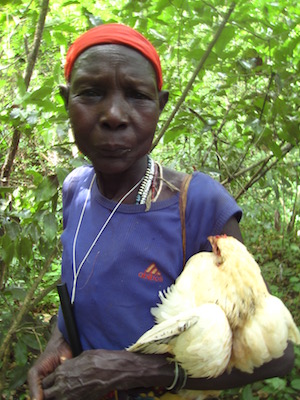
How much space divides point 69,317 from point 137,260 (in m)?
0.30

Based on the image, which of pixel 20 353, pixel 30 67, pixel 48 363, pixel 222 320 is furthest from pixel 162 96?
pixel 20 353

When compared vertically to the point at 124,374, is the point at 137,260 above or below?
above

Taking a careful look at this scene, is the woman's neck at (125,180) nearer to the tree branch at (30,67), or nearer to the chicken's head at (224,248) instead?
the chicken's head at (224,248)

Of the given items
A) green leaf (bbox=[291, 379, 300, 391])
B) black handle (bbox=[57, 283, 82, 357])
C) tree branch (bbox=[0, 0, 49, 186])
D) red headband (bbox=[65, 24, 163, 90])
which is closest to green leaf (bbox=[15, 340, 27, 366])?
black handle (bbox=[57, 283, 82, 357])

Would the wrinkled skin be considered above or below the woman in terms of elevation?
below

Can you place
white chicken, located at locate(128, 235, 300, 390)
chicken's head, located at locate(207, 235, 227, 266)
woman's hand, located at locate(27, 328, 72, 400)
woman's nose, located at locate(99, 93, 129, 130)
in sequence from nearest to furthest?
white chicken, located at locate(128, 235, 300, 390) → chicken's head, located at locate(207, 235, 227, 266) → woman's nose, located at locate(99, 93, 129, 130) → woman's hand, located at locate(27, 328, 72, 400)

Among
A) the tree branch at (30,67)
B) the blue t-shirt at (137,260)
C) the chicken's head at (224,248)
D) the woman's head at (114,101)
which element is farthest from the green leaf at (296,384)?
the tree branch at (30,67)

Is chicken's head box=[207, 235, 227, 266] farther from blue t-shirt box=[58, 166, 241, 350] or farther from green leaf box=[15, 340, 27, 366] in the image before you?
green leaf box=[15, 340, 27, 366]

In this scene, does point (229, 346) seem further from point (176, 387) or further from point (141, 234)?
point (141, 234)

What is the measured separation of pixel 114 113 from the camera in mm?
1133

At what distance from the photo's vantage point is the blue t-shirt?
1142 mm

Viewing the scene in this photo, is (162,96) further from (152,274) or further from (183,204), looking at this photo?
(152,274)

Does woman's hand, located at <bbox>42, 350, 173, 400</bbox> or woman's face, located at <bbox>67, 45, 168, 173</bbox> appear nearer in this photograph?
woman's hand, located at <bbox>42, 350, 173, 400</bbox>

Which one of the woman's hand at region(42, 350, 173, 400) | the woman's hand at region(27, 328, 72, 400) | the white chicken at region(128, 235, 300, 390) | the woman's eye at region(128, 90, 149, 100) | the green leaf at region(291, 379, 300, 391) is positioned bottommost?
the green leaf at region(291, 379, 300, 391)
